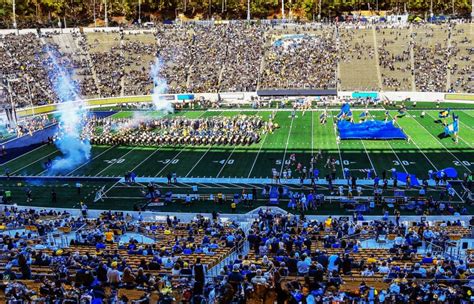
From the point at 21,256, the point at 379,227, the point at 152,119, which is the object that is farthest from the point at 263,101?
the point at 21,256

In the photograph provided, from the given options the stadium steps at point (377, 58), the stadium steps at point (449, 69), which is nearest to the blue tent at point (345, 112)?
Answer: the stadium steps at point (377, 58)

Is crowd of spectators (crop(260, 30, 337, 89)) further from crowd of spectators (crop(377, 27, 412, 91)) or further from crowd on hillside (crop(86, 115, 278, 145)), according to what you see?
crowd on hillside (crop(86, 115, 278, 145))

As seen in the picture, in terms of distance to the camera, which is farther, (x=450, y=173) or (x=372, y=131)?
(x=372, y=131)

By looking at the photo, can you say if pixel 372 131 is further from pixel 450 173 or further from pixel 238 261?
pixel 238 261

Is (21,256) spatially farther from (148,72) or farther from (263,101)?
(148,72)

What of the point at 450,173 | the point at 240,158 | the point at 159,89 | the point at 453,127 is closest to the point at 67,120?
the point at 159,89

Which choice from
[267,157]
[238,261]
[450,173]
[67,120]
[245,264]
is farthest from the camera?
[67,120]

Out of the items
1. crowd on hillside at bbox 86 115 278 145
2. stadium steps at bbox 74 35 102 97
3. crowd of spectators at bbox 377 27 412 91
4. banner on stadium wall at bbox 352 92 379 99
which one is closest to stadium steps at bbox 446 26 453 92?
crowd of spectators at bbox 377 27 412 91
